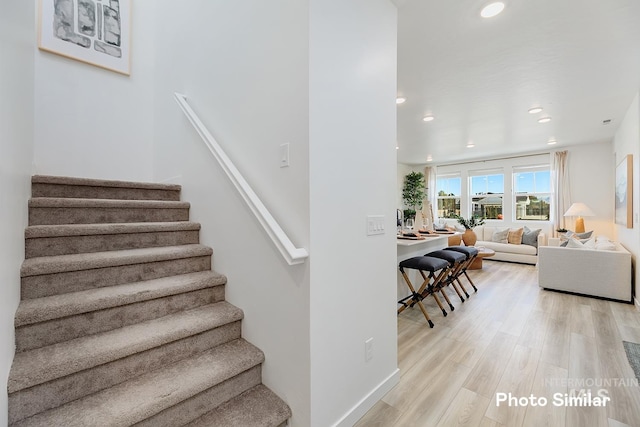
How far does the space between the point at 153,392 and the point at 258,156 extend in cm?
125

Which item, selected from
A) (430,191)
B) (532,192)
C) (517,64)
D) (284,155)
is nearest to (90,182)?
(284,155)

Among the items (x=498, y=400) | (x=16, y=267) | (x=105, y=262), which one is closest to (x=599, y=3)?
(x=498, y=400)

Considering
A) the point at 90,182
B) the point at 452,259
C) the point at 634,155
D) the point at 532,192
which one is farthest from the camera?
the point at 532,192

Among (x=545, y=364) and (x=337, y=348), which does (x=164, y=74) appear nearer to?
(x=337, y=348)

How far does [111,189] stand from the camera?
2215 millimetres

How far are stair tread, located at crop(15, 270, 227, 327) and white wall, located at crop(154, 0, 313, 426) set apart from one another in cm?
21

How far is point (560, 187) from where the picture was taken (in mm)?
6371

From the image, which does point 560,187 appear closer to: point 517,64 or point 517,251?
point 517,251

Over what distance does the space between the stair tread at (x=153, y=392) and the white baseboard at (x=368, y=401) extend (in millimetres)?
579

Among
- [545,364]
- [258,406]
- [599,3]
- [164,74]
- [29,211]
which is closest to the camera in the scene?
[258,406]

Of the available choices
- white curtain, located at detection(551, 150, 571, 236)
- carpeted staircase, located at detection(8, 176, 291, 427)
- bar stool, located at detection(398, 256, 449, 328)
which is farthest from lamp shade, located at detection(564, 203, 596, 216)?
carpeted staircase, located at detection(8, 176, 291, 427)

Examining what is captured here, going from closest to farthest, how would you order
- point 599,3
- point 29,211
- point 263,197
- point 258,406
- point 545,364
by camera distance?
point 258,406
point 263,197
point 29,211
point 599,3
point 545,364

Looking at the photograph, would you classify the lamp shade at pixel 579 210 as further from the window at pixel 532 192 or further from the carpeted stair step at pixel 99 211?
the carpeted stair step at pixel 99 211

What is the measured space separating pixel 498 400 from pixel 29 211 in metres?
3.16
